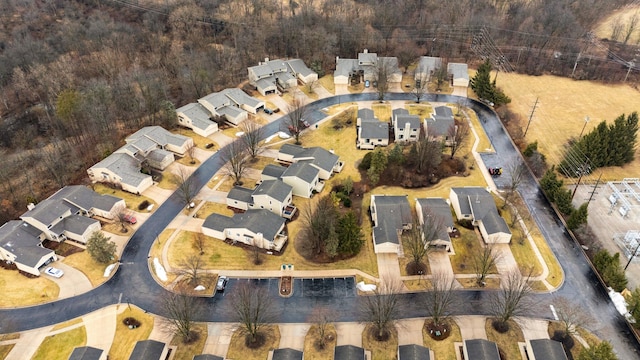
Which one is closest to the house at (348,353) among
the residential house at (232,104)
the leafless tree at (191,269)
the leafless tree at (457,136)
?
the leafless tree at (191,269)

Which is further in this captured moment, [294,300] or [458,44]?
[458,44]

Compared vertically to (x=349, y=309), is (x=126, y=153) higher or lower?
higher

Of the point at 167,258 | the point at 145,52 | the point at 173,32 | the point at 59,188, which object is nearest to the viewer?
the point at 167,258

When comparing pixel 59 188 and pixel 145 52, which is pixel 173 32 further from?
pixel 59 188

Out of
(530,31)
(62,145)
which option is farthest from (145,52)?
(530,31)

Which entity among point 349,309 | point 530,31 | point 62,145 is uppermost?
point 530,31

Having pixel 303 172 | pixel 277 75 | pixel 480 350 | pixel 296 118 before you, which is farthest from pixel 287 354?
pixel 277 75

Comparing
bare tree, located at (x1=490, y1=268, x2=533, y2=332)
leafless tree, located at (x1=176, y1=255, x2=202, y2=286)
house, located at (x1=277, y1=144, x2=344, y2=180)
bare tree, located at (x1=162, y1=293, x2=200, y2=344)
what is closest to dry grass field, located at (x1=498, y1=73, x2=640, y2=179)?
bare tree, located at (x1=490, y1=268, x2=533, y2=332)
